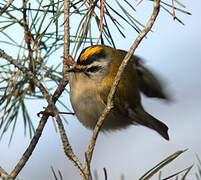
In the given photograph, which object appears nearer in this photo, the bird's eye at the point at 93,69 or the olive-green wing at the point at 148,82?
the bird's eye at the point at 93,69

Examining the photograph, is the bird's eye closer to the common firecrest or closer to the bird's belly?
the common firecrest

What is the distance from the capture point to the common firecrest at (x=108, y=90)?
1672 millimetres

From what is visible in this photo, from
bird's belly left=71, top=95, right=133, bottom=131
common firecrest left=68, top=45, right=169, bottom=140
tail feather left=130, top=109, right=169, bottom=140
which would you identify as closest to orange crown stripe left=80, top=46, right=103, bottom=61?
common firecrest left=68, top=45, right=169, bottom=140

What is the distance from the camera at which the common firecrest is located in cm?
167

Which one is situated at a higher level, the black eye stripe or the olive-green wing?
the black eye stripe

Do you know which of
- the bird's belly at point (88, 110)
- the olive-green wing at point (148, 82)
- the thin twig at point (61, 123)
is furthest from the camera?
the olive-green wing at point (148, 82)

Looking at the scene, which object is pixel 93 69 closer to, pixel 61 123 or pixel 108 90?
pixel 108 90

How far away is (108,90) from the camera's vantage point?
1.78 metres

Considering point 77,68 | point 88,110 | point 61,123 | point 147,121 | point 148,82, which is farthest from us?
point 148,82

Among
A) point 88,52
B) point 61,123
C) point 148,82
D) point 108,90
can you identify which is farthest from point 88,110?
point 61,123

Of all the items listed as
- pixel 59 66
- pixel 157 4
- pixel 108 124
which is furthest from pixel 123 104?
pixel 157 4

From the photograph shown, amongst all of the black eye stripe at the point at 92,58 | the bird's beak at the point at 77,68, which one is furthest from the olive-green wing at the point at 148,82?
the bird's beak at the point at 77,68

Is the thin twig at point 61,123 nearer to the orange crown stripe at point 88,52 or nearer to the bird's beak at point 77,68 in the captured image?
the bird's beak at point 77,68

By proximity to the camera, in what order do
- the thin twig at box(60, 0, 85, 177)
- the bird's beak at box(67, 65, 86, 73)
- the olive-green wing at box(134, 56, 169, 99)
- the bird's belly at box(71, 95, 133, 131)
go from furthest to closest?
the olive-green wing at box(134, 56, 169, 99) < the bird's belly at box(71, 95, 133, 131) < the bird's beak at box(67, 65, 86, 73) < the thin twig at box(60, 0, 85, 177)
